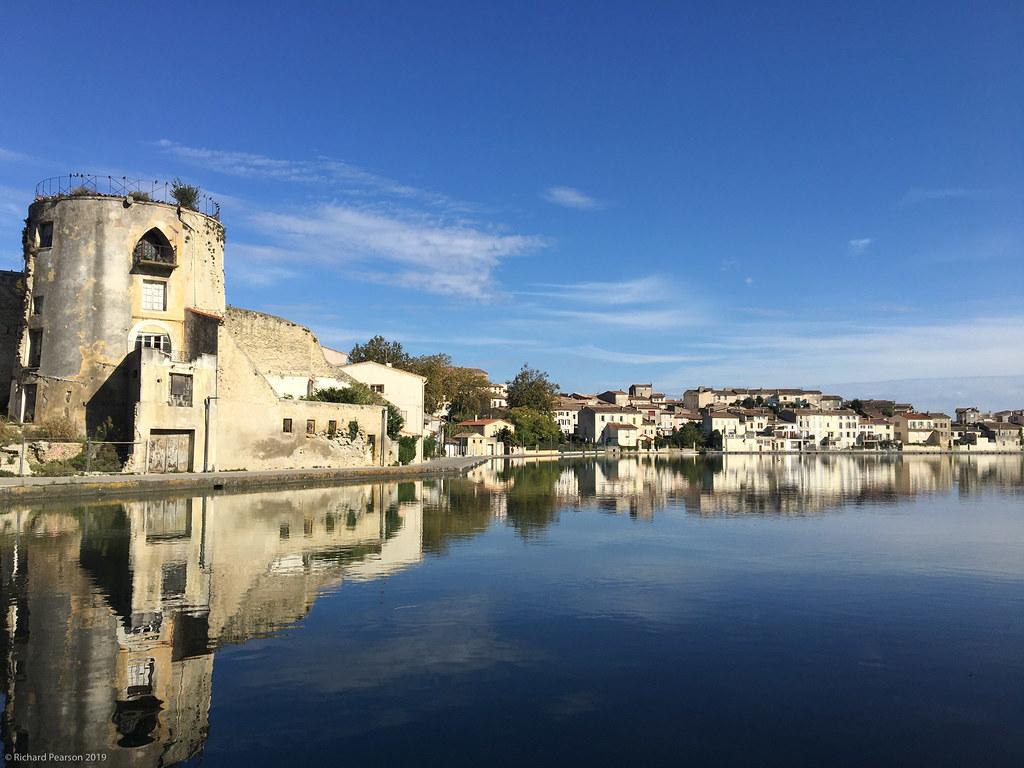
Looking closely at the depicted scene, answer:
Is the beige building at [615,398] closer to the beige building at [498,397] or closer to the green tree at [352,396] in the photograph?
the beige building at [498,397]

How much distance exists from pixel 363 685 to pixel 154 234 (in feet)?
106

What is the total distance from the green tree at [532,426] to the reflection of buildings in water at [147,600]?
68076mm

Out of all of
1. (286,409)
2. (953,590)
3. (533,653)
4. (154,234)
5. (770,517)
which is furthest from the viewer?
(286,409)

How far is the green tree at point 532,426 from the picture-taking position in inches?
3600

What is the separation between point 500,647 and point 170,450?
27.5 metres

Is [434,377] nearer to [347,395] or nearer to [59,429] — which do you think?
[347,395]

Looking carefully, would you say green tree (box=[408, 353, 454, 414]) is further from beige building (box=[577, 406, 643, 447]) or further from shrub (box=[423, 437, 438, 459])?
beige building (box=[577, 406, 643, 447])

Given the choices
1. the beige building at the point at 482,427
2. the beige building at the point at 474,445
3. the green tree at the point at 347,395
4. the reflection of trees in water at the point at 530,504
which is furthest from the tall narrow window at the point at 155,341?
the beige building at the point at 482,427

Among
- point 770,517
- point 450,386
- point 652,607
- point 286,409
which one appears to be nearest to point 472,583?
point 652,607

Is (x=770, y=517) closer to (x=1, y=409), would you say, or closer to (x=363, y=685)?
(x=363, y=685)

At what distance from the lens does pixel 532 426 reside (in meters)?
93.6

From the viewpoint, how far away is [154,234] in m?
35.1

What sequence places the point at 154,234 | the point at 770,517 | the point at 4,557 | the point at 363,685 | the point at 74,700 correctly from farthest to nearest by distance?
the point at 154,234
the point at 770,517
the point at 4,557
the point at 363,685
the point at 74,700

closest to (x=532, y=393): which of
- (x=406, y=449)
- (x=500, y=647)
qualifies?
(x=406, y=449)
